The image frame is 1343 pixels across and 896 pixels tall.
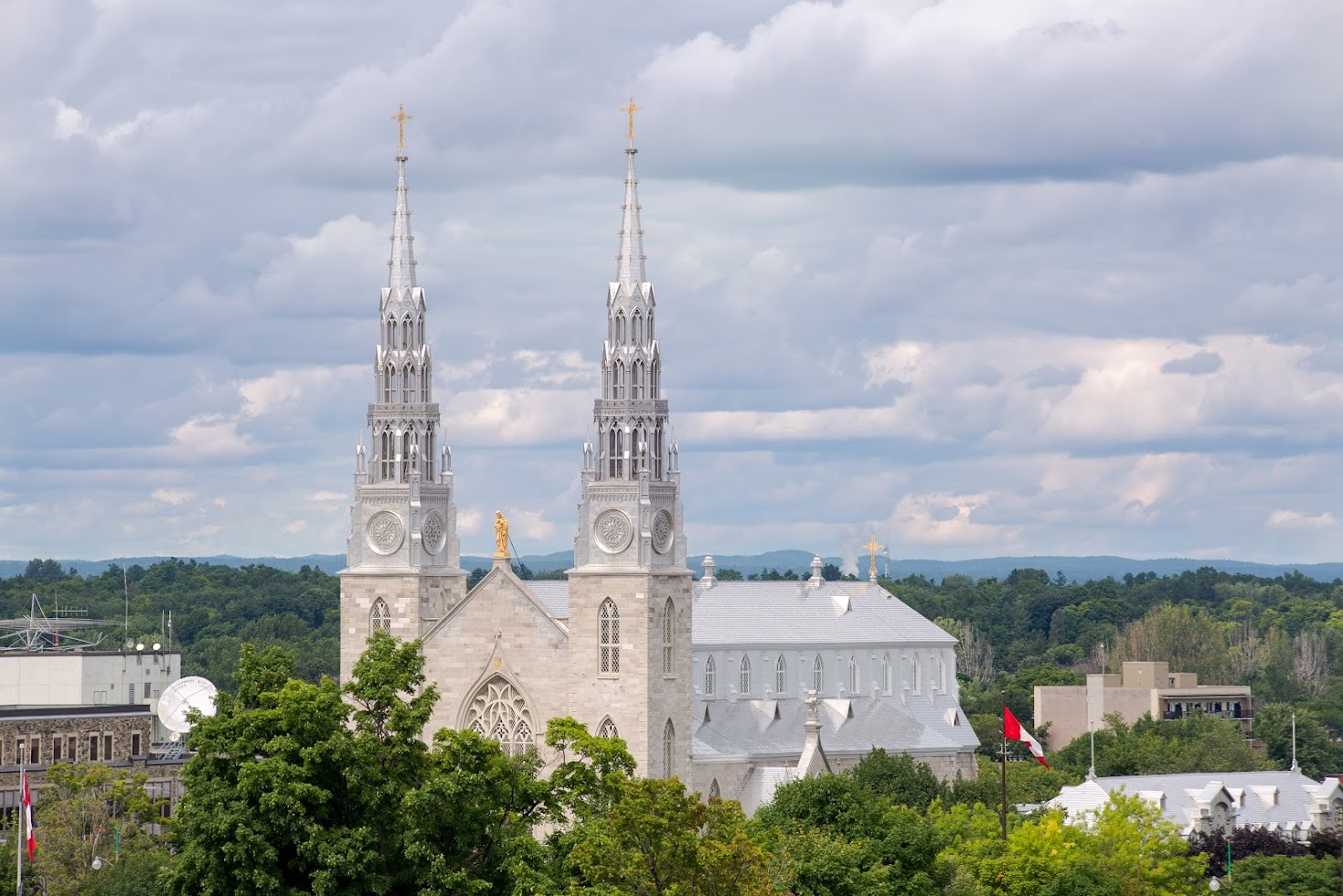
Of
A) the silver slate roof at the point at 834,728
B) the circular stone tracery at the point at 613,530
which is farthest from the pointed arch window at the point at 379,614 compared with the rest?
the silver slate roof at the point at 834,728

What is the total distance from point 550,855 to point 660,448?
39.1 metres

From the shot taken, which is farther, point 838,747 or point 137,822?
point 838,747

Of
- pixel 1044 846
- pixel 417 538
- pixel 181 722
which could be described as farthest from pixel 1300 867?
pixel 181 722

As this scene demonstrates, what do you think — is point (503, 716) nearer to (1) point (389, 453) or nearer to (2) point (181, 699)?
(1) point (389, 453)

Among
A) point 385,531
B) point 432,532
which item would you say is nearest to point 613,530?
point 432,532

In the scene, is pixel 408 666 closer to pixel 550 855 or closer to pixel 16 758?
pixel 550 855

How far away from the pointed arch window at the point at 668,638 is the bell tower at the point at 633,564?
0.06 m

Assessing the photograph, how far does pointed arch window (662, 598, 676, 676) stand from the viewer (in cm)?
11231

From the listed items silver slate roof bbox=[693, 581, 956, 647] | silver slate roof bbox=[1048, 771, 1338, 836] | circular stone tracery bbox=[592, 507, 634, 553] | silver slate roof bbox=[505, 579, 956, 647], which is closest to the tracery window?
circular stone tracery bbox=[592, 507, 634, 553]

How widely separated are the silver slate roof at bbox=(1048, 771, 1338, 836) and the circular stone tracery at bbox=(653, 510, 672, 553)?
26.6 meters

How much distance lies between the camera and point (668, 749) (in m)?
113

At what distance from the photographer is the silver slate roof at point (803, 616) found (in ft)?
480

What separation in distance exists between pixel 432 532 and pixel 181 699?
77.2 ft

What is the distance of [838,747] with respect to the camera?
459 feet
